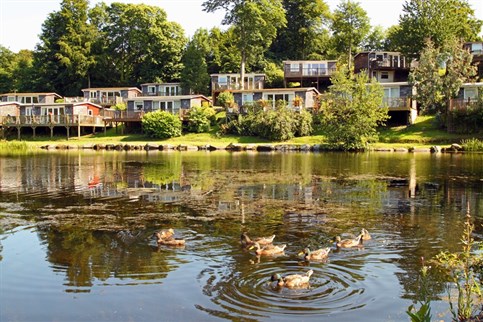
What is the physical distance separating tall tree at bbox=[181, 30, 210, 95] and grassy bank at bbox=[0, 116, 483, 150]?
19.2m

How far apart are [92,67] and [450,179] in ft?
255

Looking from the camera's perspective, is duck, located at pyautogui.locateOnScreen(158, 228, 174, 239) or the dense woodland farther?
the dense woodland

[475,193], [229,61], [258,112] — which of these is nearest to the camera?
[475,193]

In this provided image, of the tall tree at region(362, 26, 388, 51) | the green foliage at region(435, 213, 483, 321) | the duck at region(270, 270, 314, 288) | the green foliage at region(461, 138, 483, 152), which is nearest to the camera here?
the green foliage at region(435, 213, 483, 321)

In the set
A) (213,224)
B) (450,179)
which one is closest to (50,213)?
(213,224)

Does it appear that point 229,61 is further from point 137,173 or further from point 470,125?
point 137,173

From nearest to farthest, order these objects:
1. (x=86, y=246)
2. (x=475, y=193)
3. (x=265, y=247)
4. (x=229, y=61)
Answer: (x=265, y=247)
(x=86, y=246)
(x=475, y=193)
(x=229, y=61)

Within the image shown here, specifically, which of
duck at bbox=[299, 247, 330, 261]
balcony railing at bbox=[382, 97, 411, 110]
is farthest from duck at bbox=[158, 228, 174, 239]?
balcony railing at bbox=[382, 97, 411, 110]

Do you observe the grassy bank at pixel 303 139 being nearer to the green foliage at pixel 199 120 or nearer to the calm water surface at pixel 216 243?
the green foliage at pixel 199 120

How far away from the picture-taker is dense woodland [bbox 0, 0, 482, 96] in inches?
3418

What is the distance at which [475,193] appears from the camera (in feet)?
75.2

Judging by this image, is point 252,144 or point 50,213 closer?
point 50,213

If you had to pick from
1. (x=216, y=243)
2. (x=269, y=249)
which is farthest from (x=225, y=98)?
(x=269, y=249)

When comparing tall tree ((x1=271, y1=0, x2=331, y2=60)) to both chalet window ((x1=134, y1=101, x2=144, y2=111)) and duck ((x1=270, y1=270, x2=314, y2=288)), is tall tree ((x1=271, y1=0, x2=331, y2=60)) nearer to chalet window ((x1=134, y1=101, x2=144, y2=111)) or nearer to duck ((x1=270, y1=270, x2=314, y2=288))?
chalet window ((x1=134, y1=101, x2=144, y2=111))
